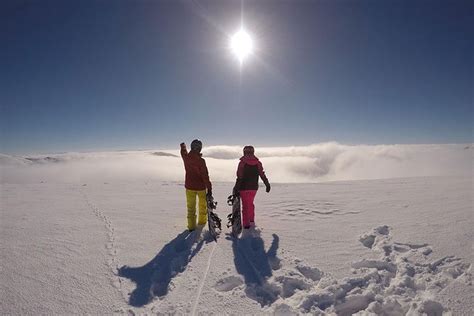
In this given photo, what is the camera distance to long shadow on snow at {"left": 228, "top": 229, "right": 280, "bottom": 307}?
14.6 feet

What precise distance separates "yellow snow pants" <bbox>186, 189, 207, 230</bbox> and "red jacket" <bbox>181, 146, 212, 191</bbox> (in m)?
0.15

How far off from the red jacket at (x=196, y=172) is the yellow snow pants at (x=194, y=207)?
5.8 inches

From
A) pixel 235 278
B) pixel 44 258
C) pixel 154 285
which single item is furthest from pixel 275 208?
pixel 44 258

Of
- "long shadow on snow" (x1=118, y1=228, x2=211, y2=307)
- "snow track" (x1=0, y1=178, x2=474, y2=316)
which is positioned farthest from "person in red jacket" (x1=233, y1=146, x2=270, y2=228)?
"long shadow on snow" (x1=118, y1=228, x2=211, y2=307)

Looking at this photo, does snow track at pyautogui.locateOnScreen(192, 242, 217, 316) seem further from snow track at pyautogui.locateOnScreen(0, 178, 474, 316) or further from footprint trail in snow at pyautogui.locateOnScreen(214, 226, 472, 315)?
footprint trail in snow at pyautogui.locateOnScreen(214, 226, 472, 315)

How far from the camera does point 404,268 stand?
4875 mm

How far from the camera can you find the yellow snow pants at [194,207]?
7693 mm

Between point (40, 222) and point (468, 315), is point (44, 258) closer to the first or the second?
point (40, 222)

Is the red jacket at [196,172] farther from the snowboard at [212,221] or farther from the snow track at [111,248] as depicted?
the snow track at [111,248]

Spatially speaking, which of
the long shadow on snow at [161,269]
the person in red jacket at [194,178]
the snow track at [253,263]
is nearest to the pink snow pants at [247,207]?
the snow track at [253,263]

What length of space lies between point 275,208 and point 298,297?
5.81m

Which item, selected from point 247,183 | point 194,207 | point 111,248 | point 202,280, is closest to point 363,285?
point 202,280

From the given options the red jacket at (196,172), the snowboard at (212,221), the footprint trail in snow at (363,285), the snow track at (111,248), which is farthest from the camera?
the red jacket at (196,172)

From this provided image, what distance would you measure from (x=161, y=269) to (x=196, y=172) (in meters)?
2.91
